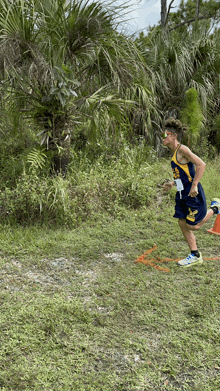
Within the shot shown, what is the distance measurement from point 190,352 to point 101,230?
2586 mm

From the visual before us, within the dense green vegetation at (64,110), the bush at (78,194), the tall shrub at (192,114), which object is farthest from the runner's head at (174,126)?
the tall shrub at (192,114)

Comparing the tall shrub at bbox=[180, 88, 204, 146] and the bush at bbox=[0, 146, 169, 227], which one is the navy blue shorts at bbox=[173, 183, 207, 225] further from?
the tall shrub at bbox=[180, 88, 204, 146]

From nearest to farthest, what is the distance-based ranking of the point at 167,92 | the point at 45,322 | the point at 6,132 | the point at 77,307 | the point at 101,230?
the point at 45,322 → the point at 77,307 → the point at 101,230 → the point at 6,132 → the point at 167,92

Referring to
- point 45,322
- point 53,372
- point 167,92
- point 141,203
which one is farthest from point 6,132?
point 53,372

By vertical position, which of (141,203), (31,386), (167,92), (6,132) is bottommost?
(31,386)

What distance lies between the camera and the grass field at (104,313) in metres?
2.47

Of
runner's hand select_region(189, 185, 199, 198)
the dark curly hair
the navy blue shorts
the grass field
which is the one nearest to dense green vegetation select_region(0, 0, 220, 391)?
the grass field

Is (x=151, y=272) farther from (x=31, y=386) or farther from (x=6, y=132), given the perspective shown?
(x=6, y=132)

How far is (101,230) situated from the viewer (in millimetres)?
5039

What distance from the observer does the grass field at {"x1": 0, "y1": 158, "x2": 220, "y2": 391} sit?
2.47 meters

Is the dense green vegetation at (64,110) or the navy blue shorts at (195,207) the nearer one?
the navy blue shorts at (195,207)

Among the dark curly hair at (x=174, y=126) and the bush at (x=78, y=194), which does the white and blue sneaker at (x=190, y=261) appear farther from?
the bush at (x=78, y=194)

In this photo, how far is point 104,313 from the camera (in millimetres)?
3184

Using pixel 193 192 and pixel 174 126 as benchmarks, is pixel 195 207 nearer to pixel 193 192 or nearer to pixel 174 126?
pixel 193 192
